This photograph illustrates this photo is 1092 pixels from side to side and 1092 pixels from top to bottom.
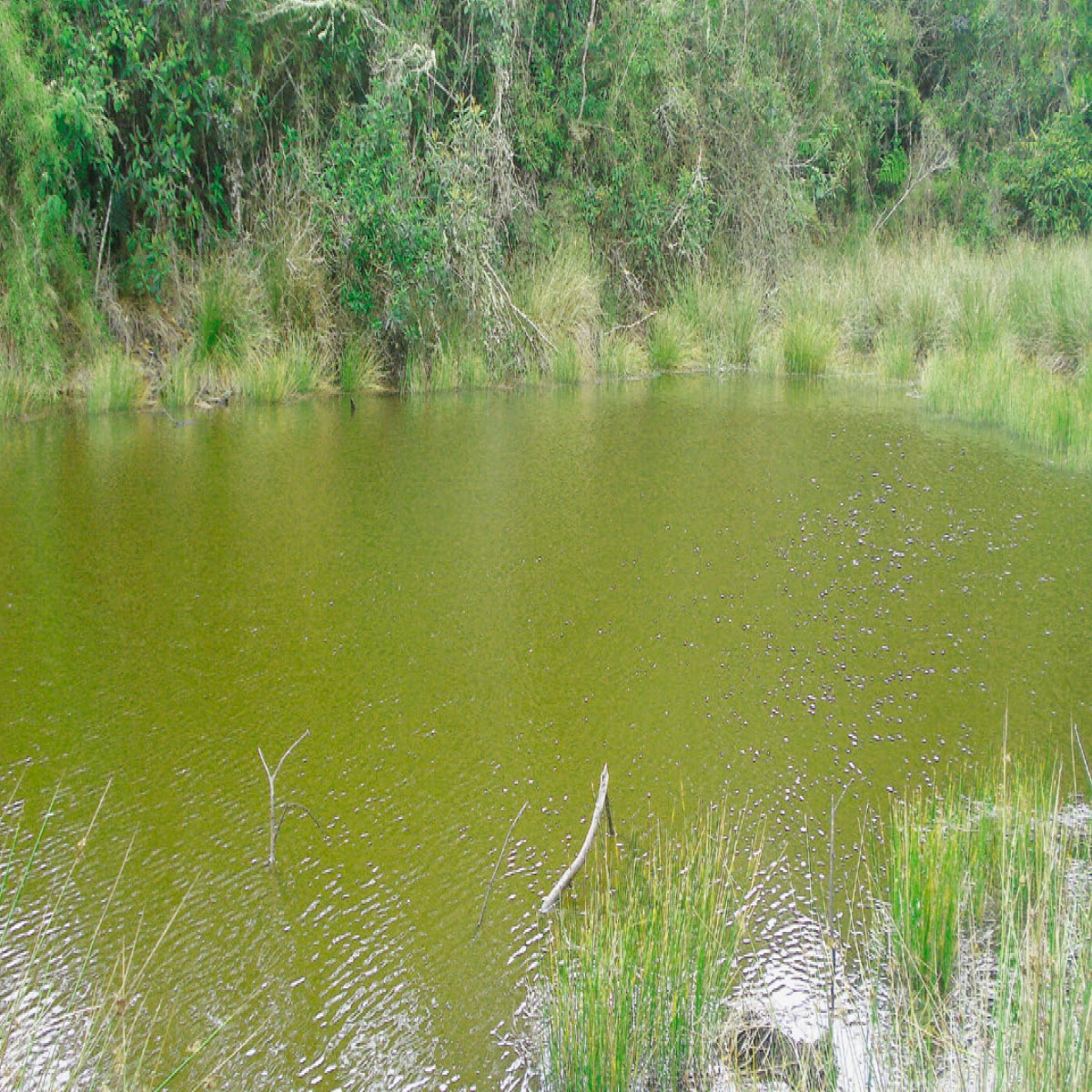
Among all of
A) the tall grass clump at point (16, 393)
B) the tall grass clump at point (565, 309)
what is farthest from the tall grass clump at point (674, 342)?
the tall grass clump at point (16, 393)

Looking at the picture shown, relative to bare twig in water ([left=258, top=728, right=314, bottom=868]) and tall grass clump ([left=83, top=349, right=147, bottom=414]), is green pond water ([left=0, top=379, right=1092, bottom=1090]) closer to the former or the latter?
bare twig in water ([left=258, top=728, right=314, bottom=868])

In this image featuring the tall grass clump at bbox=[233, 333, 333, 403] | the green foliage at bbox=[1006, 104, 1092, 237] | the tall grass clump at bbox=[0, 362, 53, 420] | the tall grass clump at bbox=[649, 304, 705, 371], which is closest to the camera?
the tall grass clump at bbox=[0, 362, 53, 420]

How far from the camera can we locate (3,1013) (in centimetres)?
196

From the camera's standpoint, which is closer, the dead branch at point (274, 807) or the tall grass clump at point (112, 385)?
the dead branch at point (274, 807)

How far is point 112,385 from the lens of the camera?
7688mm

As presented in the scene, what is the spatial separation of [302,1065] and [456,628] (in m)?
1.98

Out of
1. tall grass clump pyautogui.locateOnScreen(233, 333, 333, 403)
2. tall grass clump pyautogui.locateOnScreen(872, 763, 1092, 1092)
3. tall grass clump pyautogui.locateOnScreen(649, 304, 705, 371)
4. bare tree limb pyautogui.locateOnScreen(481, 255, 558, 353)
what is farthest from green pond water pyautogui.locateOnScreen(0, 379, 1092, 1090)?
tall grass clump pyautogui.locateOnScreen(649, 304, 705, 371)

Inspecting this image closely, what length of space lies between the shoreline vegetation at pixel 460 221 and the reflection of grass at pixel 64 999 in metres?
5.27

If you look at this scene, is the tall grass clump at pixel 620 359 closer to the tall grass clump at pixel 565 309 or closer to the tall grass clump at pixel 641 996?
the tall grass clump at pixel 565 309

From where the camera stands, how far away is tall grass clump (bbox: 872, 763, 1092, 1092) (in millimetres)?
1660

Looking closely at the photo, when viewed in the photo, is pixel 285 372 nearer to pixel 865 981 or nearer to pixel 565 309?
pixel 565 309

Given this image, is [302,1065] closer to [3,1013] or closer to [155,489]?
[3,1013]

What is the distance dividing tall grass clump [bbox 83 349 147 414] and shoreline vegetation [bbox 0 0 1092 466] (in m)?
0.02

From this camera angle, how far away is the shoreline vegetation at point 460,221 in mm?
7457
